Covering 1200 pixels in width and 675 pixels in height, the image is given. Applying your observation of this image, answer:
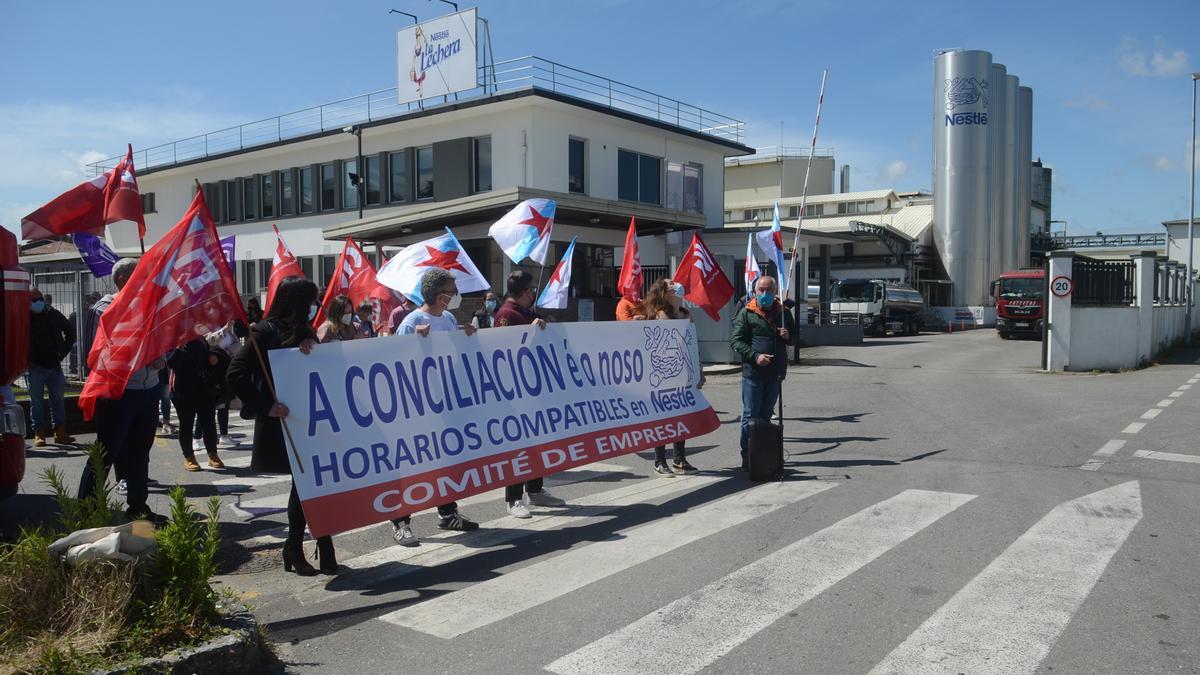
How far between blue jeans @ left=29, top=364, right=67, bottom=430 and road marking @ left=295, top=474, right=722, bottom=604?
6.64 metres

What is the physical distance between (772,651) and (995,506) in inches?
146

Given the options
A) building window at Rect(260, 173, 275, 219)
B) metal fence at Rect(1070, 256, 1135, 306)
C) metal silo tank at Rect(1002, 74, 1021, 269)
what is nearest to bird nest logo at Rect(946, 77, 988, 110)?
metal silo tank at Rect(1002, 74, 1021, 269)

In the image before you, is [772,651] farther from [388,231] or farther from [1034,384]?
[388,231]

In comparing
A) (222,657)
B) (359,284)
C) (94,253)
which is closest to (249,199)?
(359,284)

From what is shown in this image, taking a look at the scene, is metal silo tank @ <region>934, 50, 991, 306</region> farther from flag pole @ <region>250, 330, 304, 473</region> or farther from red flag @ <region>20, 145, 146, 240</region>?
flag pole @ <region>250, 330, 304, 473</region>

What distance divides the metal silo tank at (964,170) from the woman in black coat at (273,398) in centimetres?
4931

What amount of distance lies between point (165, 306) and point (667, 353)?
203 inches

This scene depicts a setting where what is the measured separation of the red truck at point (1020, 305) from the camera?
109ft

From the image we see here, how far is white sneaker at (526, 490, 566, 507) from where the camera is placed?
7.47m

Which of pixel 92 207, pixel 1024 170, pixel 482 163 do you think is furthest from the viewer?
pixel 1024 170

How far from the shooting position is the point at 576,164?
25750mm

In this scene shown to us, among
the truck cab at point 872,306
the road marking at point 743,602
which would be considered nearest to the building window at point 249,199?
the truck cab at point 872,306

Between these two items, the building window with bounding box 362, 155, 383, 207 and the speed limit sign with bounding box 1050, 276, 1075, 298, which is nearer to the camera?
the speed limit sign with bounding box 1050, 276, 1075, 298

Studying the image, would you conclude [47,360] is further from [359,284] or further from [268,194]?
[268,194]
